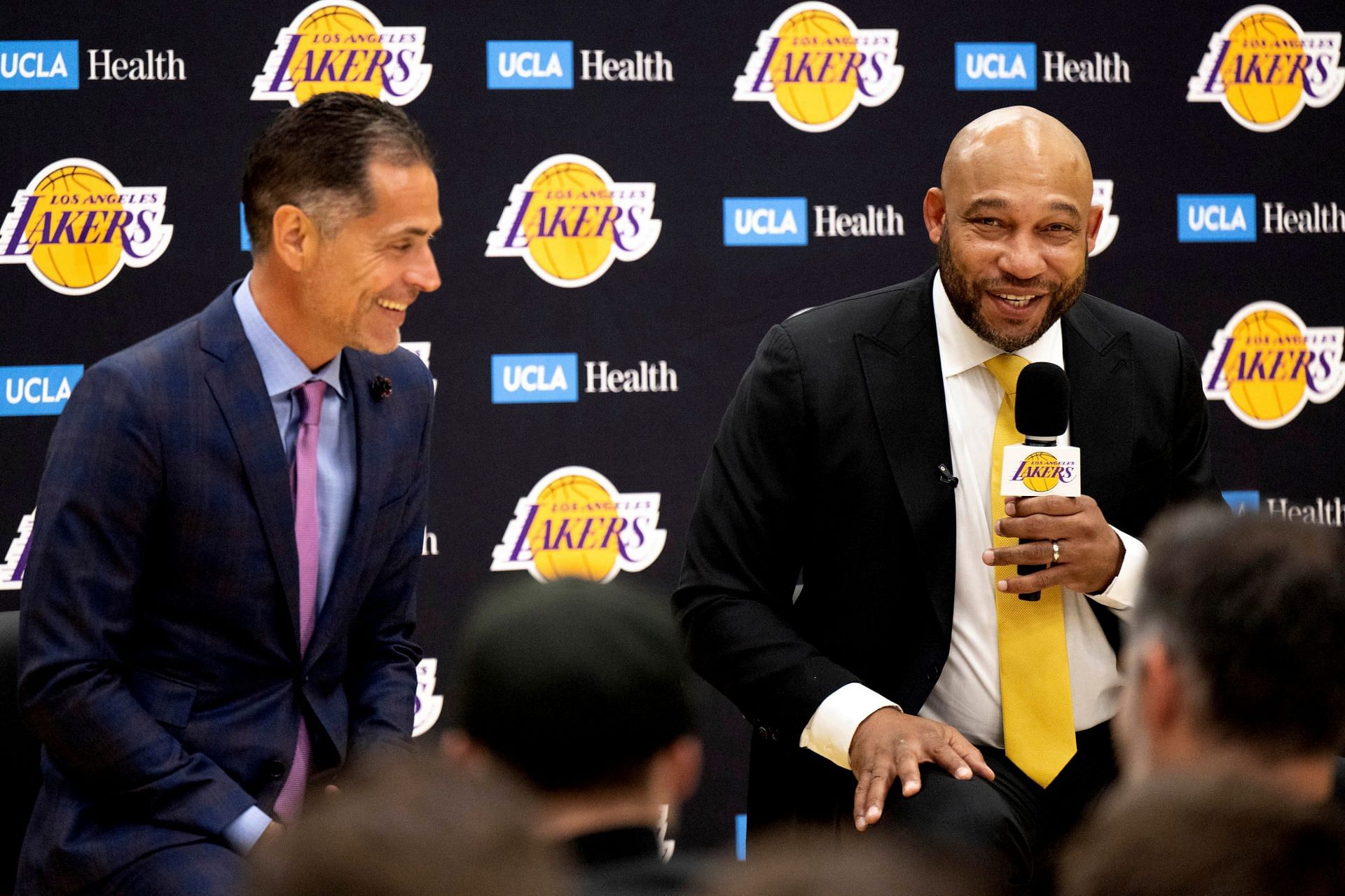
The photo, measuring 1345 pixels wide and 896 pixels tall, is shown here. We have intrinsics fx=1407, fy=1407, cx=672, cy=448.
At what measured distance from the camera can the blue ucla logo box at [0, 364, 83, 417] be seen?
12.4ft

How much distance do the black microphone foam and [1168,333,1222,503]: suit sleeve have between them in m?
0.44

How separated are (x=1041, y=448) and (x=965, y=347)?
39cm

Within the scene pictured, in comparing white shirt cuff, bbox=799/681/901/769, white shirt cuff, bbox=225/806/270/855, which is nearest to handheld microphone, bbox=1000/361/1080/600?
white shirt cuff, bbox=799/681/901/769

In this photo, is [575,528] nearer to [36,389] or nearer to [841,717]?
[36,389]

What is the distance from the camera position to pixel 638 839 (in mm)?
1350

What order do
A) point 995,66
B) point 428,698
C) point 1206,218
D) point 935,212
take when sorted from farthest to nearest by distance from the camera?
point 1206,218, point 995,66, point 428,698, point 935,212

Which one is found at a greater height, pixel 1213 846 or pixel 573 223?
pixel 573 223

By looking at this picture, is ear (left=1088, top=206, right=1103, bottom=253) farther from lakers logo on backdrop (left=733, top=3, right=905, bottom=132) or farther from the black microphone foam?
lakers logo on backdrop (left=733, top=3, right=905, bottom=132)

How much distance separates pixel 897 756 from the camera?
2.15 meters

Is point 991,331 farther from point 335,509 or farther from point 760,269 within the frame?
point 760,269

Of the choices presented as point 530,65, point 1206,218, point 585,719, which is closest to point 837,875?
point 585,719

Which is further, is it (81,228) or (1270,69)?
(1270,69)

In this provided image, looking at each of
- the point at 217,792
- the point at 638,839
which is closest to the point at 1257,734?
the point at 638,839

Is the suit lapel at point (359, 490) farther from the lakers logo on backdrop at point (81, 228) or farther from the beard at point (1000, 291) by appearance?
the lakers logo on backdrop at point (81, 228)
